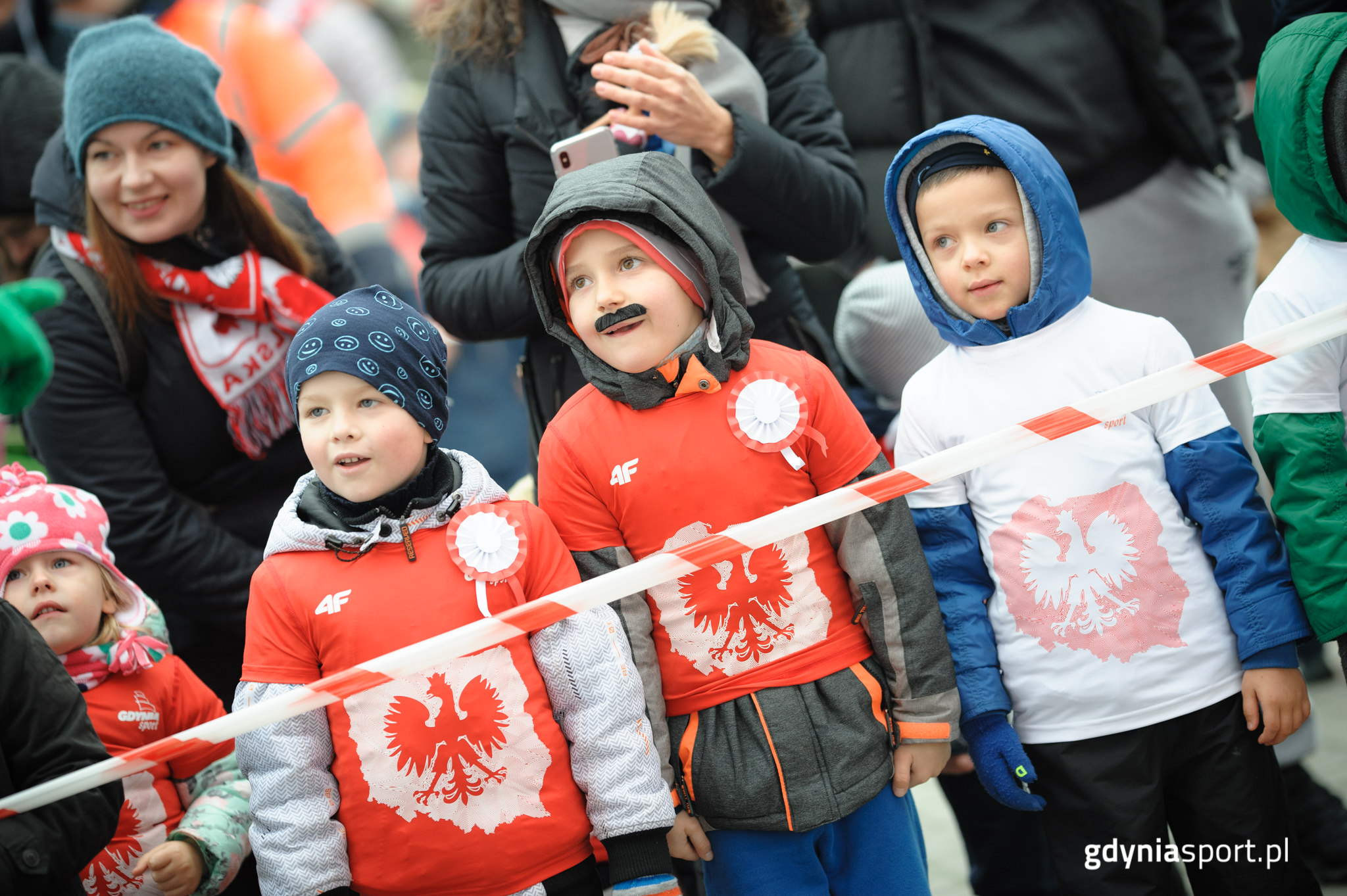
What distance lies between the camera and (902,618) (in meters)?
2.20

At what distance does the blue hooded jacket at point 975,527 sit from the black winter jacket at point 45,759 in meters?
1.60

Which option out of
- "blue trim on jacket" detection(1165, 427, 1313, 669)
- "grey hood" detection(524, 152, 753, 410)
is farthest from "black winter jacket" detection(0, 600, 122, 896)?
"blue trim on jacket" detection(1165, 427, 1313, 669)

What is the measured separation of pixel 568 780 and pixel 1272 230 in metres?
4.04

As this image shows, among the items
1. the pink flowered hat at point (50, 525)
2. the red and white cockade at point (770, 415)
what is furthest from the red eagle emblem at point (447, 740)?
the pink flowered hat at point (50, 525)

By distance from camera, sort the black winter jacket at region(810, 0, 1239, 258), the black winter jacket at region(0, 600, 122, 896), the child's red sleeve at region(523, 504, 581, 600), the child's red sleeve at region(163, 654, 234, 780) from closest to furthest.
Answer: the black winter jacket at region(0, 600, 122, 896) → the child's red sleeve at region(523, 504, 581, 600) → the child's red sleeve at region(163, 654, 234, 780) → the black winter jacket at region(810, 0, 1239, 258)

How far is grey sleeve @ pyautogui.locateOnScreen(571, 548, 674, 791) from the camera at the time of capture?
216 cm

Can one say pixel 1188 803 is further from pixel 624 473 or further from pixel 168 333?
pixel 168 333

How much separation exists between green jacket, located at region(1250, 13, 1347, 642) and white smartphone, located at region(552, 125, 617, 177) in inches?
53.7

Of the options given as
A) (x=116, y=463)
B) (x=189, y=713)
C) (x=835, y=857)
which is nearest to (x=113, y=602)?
(x=189, y=713)

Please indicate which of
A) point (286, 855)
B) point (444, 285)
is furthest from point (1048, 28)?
point (286, 855)

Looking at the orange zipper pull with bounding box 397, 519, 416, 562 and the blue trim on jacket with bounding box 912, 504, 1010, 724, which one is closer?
the orange zipper pull with bounding box 397, 519, 416, 562

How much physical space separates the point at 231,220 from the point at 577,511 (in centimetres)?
144

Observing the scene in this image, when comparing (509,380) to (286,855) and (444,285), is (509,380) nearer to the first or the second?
(444,285)

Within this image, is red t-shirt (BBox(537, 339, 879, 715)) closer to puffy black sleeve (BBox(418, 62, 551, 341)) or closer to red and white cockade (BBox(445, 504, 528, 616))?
red and white cockade (BBox(445, 504, 528, 616))
